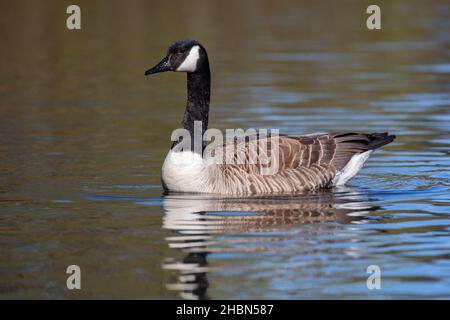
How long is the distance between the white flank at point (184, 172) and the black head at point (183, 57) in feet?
4.11

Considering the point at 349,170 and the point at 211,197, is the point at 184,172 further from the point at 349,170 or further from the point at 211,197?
the point at 349,170

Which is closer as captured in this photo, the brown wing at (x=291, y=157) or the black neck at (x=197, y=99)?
the brown wing at (x=291, y=157)

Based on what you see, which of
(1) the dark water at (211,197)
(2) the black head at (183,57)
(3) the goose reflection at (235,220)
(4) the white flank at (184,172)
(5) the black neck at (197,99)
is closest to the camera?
(1) the dark water at (211,197)

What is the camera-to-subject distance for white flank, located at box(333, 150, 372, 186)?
14.5 m

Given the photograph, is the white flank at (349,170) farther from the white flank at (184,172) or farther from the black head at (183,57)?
the black head at (183,57)

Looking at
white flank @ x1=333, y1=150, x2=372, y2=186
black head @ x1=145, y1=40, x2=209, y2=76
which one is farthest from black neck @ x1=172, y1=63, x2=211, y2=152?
white flank @ x1=333, y1=150, x2=372, y2=186

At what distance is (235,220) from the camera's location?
1223cm

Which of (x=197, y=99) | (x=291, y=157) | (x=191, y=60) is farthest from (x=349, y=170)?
(x=191, y=60)

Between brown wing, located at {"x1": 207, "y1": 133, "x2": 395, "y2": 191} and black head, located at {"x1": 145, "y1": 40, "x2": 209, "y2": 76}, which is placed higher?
black head, located at {"x1": 145, "y1": 40, "x2": 209, "y2": 76}

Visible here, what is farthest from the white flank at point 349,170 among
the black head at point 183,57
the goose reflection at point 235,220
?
the black head at point 183,57

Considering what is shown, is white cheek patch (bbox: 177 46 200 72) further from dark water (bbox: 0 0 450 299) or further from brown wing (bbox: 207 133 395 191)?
dark water (bbox: 0 0 450 299)

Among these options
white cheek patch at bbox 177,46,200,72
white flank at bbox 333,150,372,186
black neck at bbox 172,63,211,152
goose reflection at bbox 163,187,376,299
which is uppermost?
white cheek patch at bbox 177,46,200,72

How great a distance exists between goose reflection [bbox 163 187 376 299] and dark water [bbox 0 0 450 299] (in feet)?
0.11

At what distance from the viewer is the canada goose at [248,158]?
13.7 m
